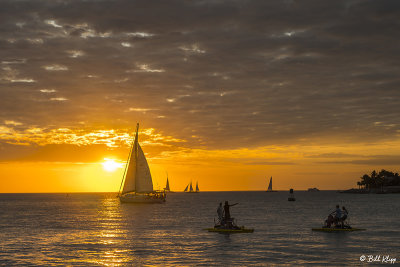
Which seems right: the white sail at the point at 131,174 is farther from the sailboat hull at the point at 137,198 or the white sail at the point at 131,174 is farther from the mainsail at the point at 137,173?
the sailboat hull at the point at 137,198

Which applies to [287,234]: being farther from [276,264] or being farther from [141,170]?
[141,170]

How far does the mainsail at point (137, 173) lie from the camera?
129m

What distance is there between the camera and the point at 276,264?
31.6 m

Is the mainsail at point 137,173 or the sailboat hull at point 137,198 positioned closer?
the mainsail at point 137,173

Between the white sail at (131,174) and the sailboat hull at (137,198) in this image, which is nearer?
the white sail at (131,174)

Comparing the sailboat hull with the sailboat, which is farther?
the sailboat hull

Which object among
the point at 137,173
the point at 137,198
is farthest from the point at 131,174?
the point at 137,198

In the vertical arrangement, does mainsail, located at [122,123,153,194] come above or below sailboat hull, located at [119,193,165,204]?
above

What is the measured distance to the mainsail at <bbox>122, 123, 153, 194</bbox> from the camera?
12938 centimetres

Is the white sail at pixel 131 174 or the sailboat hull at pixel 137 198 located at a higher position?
the white sail at pixel 131 174

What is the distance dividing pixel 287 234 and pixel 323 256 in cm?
1718

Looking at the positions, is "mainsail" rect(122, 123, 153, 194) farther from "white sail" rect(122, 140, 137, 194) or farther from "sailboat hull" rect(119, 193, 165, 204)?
"sailboat hull" rect(119, 193, 165, 204)

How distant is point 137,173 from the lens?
428ft

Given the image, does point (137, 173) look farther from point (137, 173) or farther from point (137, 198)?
point (137, 198)
